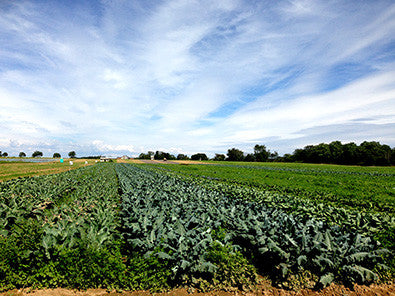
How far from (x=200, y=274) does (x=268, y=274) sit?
5.39 feet

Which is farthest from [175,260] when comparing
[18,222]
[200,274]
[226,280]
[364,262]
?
[18,222]

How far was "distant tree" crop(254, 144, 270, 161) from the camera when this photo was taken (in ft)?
448

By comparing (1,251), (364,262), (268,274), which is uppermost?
(1,251)

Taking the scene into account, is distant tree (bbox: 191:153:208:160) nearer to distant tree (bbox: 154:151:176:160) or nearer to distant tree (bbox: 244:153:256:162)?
distant tree (bbox: 154:151:176:160)

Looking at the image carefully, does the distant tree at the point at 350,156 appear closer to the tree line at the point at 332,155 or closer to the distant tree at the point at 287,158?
the tree line at the point at 332,155

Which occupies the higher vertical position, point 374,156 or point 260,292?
point 374,156

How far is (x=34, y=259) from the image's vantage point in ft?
14.1

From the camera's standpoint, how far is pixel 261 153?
139m

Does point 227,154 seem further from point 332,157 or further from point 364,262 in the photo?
point 364,262

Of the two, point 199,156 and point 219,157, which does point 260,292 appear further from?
point 219,157

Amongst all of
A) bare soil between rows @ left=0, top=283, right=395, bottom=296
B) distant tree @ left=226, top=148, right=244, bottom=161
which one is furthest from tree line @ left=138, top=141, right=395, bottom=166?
bare soil between rows @ left=0, top=283, right=395, bottom=296

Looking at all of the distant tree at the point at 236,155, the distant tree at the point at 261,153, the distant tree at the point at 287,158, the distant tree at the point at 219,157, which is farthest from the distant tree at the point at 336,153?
the distant tree at the point at 219,157

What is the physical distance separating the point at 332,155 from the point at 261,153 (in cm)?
4578

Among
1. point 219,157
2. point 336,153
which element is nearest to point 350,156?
point 336,153
